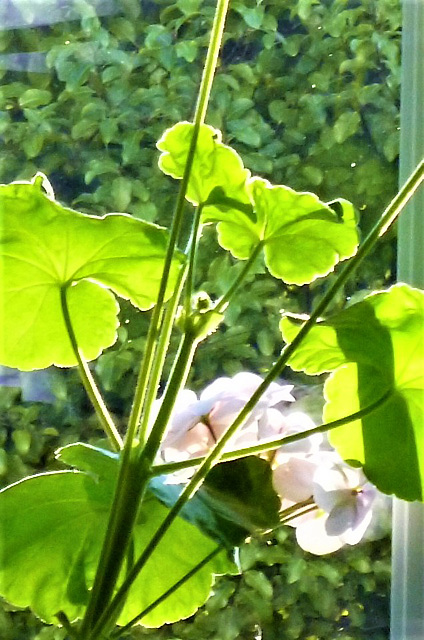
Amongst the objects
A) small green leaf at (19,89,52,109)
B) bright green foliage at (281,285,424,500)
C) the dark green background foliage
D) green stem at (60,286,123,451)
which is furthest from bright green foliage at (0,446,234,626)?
small green leaf at (19,89,52,109)

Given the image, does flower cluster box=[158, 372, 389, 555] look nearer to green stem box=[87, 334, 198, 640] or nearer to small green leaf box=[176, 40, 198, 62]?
green stem box=[87, 334, 198, 640]

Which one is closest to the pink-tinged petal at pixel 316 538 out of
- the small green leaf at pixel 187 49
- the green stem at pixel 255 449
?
the green stem at pixel 255 449

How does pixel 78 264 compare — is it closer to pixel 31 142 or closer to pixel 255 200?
pixel 255 200

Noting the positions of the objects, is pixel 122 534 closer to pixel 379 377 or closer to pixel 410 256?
pixel 379 377

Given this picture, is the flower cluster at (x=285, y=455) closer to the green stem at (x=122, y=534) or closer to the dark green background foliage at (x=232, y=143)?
the green stem at (x=122, y=534)

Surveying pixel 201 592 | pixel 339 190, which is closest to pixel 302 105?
pixel 339 190
